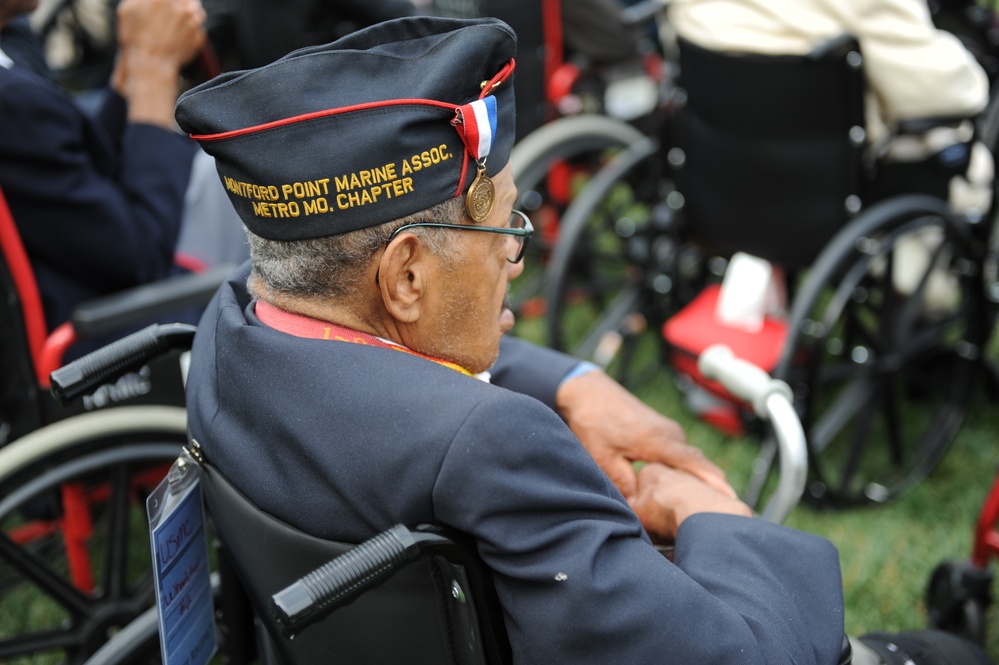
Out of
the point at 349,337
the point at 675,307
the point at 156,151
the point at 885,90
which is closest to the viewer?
the point at 349,337

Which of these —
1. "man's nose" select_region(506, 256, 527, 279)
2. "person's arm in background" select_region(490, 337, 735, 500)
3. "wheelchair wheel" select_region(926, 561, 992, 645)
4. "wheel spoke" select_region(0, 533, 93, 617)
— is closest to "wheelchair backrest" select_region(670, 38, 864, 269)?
"wheelchair wheel" select_region(926, 561, 992, 645)

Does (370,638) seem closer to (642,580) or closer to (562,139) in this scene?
(642,580)

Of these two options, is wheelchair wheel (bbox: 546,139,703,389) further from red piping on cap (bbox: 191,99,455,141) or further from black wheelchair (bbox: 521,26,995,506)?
red piping on cap (bbox: 191,99,455,141)

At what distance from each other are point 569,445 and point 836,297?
4.84 feet

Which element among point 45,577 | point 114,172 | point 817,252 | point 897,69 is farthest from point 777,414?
point 114,172

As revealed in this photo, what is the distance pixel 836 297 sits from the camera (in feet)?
7.59

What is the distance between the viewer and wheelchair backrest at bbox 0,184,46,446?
183cm

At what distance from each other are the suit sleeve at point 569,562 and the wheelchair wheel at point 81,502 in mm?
1095

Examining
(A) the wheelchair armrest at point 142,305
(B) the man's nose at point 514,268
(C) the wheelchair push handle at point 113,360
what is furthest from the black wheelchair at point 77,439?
(B) the man's nose at point 514,268

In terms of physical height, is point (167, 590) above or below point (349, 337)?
below

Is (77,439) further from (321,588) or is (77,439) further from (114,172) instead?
(321,588)

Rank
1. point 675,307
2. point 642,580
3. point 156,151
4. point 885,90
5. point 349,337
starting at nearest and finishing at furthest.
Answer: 1. point 642,580
2. point 349,337
3. point 156,151
4. point 885,90
5. point 675,307

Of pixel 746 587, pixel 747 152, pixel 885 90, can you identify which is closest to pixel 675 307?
pixel 747 152

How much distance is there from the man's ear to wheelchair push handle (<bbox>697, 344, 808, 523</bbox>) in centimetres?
66
